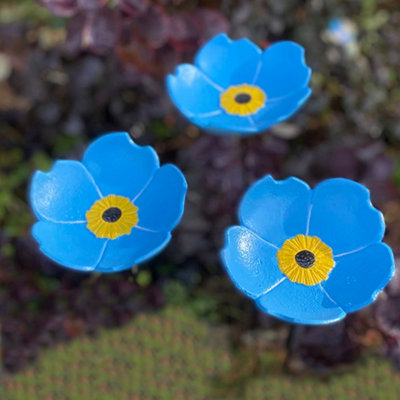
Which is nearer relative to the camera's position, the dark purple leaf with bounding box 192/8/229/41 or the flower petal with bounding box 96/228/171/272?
the flower petal with bounding box 96/228/171/272

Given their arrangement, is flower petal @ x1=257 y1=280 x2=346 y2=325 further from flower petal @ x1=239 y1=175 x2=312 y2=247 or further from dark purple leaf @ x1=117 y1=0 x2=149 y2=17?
dark purple leaf @ x1=117 y1=0 x2=149 y2=17

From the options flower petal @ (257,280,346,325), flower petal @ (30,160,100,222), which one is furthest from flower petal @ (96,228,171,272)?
flower petal @ (257,280,346,325)

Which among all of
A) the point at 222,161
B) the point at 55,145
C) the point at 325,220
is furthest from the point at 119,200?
the point at 55,145

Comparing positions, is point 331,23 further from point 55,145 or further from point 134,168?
point 134,168

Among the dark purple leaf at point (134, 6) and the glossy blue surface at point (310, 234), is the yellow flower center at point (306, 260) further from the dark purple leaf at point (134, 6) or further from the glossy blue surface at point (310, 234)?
the dark purple leaf at point (134, 6)

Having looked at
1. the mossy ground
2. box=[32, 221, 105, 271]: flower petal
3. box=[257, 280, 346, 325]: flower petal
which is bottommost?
the mossy ground

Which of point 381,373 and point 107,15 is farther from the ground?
point 107,15

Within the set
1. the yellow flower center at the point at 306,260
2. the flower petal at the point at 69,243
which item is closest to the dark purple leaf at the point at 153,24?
the flower petal at the point at 69,243
